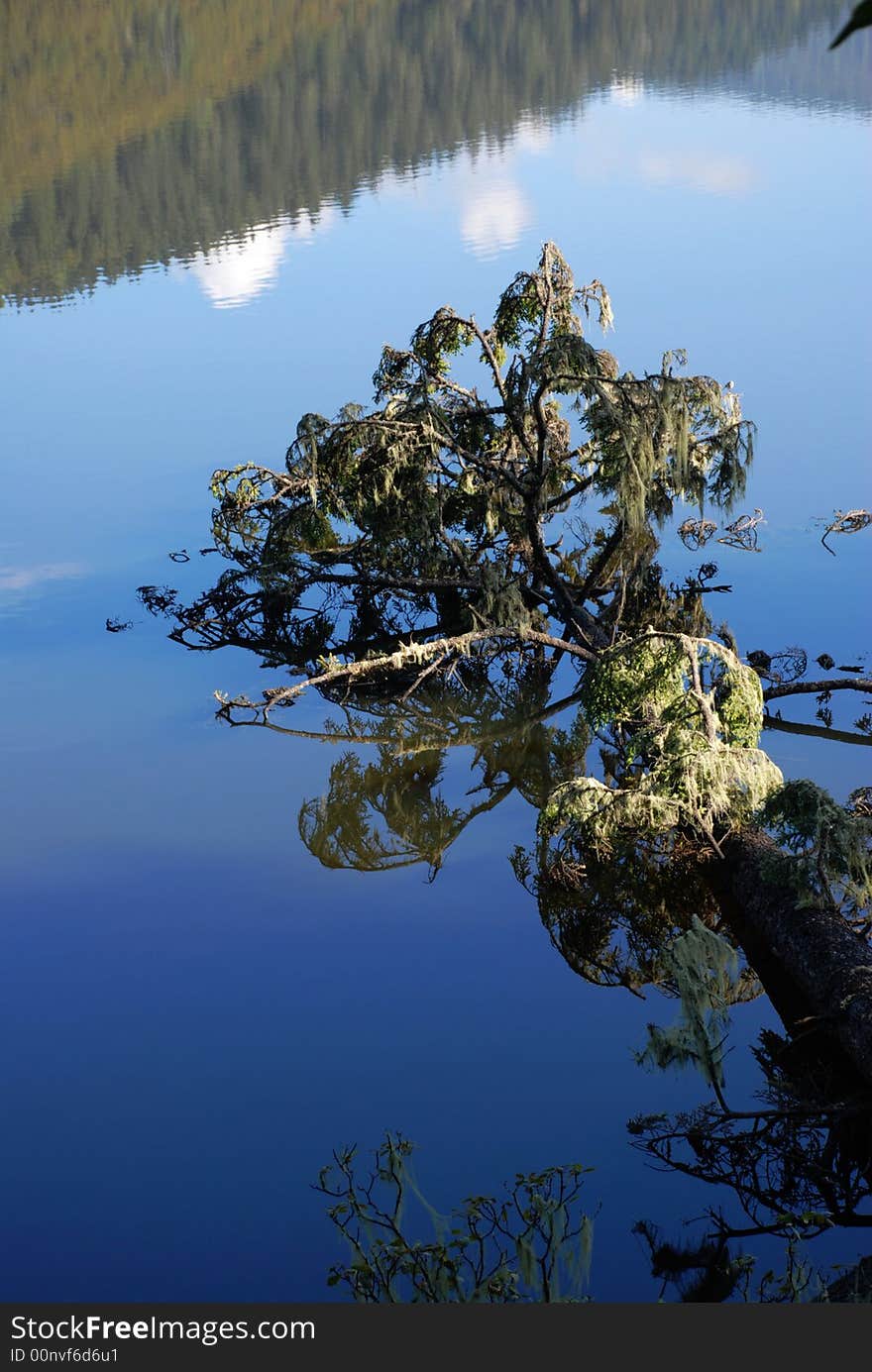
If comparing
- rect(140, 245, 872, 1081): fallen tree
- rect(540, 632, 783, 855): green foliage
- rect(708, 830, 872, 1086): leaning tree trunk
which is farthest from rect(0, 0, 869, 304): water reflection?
rect(708, 830, 872, 1086): leaning tree trunk

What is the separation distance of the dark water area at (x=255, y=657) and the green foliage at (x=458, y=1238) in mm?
250

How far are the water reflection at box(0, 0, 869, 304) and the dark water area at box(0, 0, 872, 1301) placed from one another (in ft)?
1.05

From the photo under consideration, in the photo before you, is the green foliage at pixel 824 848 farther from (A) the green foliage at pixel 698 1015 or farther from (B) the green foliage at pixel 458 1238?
(B) the green foliage at pixel 458 1238

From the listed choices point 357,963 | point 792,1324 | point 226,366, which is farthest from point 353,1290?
point 226,366

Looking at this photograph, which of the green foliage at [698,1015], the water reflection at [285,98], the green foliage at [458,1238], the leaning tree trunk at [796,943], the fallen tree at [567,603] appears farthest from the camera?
the water reflection at [285,98]

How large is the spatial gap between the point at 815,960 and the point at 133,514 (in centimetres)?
1736

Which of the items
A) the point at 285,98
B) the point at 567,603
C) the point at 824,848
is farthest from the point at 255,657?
the point at 285,98

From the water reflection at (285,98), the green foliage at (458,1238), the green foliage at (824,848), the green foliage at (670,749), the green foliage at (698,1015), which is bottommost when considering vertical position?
the green foliage at (458,1238)

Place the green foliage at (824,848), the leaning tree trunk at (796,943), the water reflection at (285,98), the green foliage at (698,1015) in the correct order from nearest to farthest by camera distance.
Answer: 1. the green foliage at (698,1015)
2. the leaning tree trunk at (796,943)
3. the green foliage at (824,848)
4. the water reflection at (285,98)

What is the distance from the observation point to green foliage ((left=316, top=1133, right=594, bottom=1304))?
10.2 metres

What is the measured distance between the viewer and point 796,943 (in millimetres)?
13781

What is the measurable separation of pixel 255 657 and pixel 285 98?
53.9m

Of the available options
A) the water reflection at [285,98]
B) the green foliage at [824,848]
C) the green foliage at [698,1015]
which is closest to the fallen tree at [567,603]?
the green foliage at [824,848]

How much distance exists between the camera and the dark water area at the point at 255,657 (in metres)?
12.4
